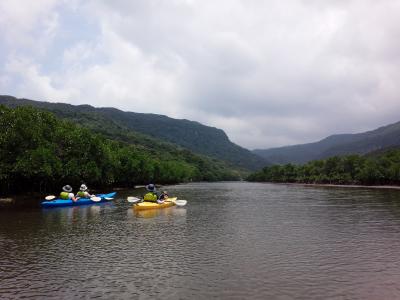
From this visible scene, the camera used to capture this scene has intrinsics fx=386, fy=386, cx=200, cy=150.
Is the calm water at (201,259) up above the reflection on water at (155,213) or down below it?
below

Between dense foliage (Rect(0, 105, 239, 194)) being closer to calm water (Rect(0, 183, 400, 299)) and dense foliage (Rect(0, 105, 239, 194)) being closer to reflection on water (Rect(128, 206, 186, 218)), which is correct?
reflection on water (Rect(128, 206, 186, 218))

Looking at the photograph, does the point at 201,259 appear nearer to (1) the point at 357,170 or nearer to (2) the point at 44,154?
(2) the point at 44,154

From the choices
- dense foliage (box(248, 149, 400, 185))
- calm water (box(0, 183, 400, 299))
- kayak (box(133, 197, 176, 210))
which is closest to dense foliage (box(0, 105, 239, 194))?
kayak (box(133, 197, 176, 210))

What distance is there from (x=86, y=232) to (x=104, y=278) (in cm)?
1433

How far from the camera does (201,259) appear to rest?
71.8 feet

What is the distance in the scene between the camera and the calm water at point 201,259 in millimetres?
16406

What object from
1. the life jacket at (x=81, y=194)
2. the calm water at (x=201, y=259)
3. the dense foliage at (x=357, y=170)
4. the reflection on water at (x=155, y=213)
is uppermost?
the dense foliage at (x=357, y=170)

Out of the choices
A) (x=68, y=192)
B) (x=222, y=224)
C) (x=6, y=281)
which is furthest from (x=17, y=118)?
(x=6, y=281)

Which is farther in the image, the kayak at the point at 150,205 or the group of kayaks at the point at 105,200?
the group of kayaks at the point at 105,200

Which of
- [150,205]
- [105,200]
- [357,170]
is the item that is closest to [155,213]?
[150,205]

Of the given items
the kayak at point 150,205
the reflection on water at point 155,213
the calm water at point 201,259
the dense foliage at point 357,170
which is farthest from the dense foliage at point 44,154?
the dense foliage at point 357,170

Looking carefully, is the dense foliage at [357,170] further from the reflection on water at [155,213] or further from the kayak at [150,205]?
the reflection on water at [155,213]

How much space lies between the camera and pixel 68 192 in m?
57.4

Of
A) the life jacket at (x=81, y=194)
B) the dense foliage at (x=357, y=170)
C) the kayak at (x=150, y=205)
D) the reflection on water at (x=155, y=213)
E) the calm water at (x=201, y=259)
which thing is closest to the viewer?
the calm water at (x=201, y=259)
